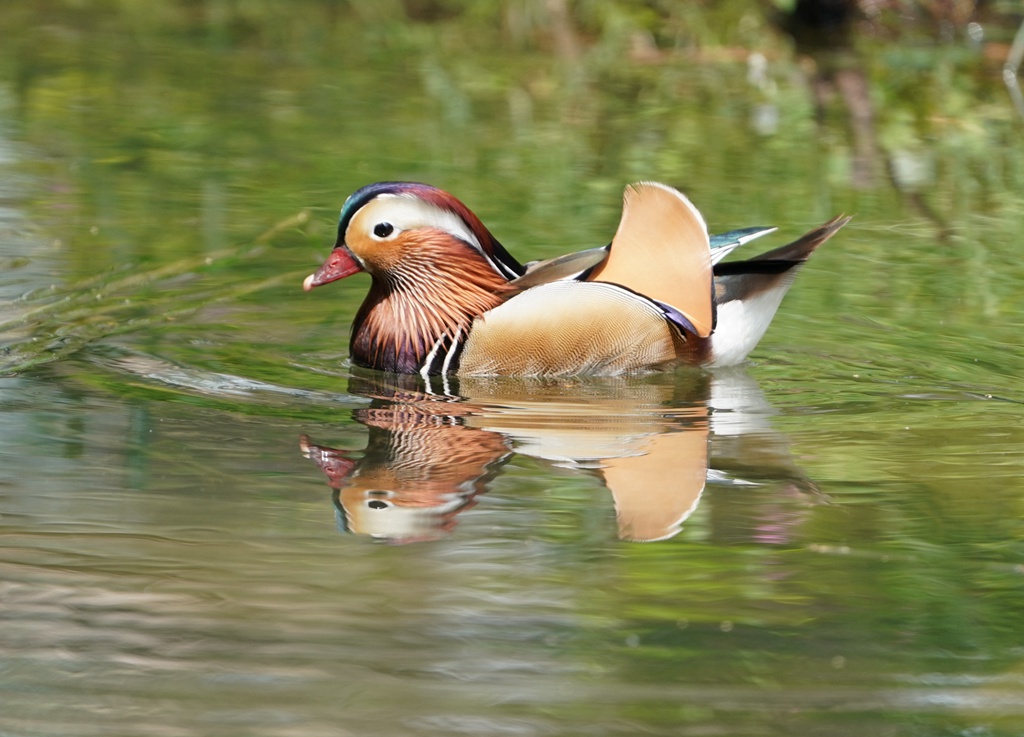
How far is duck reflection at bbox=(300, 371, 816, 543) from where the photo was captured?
4.05 meters

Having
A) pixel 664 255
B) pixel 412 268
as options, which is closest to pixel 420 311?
pixel 412 268

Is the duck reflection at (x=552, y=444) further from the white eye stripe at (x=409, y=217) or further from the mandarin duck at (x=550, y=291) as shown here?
the white eye stripe at (x=409, y=217)

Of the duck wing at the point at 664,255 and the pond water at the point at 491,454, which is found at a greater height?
the duck wing at the point at 664,255

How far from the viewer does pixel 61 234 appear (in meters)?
6.92

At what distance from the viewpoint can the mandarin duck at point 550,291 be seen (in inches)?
214

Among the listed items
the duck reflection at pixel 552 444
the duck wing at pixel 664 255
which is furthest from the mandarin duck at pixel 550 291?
the duck reflection at pixel 552 444

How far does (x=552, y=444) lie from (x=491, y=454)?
0.69 feet

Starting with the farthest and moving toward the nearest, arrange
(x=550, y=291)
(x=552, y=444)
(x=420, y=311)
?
(x=420, y=311)
(x=550, y=291)
(x=552, y=444)

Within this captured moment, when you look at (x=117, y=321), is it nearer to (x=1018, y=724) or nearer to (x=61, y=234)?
(x=61, y=234)

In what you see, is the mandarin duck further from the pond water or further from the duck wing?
the pond water

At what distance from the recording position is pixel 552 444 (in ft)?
15.3

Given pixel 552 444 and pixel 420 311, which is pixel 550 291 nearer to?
pixel 420 311

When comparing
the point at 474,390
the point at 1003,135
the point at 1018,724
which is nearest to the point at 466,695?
the point at 1018,724

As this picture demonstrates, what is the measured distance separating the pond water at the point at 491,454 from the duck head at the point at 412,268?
19 cm
